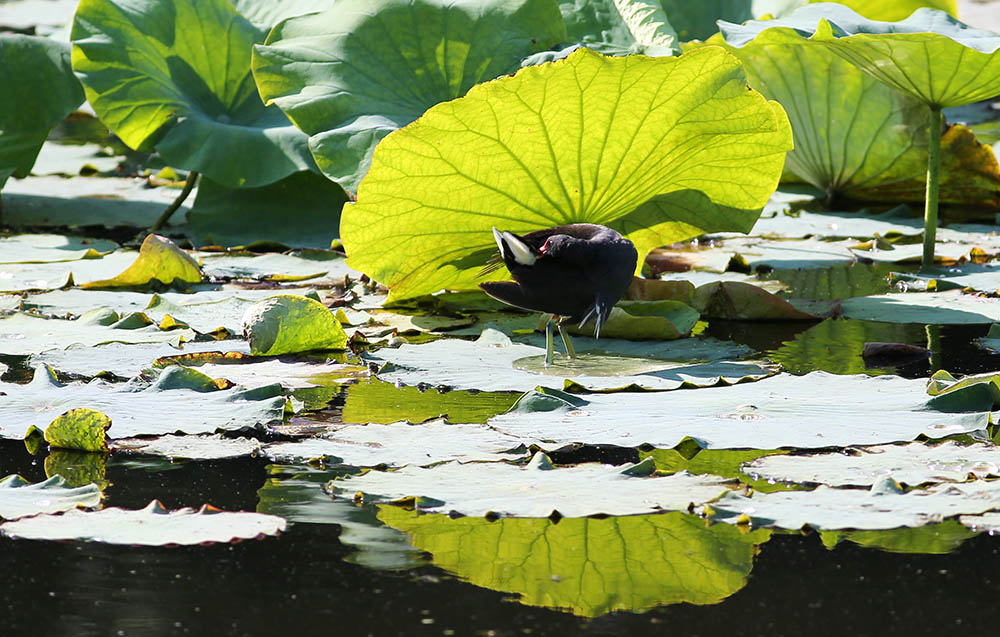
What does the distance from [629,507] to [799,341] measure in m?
1.18

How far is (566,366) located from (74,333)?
1034 mm

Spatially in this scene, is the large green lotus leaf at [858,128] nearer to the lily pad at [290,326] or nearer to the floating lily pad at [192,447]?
the lily pad at [290,326]

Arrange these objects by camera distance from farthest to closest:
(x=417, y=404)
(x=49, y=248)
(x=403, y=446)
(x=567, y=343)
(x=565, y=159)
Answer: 1. (x=49, y=248)
2. (x=565, y=159)
3. (x=567, y=343)
4. (x=417, y=404)
5. (x=403, y=446)

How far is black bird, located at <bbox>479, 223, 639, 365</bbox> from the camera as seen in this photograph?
7.16 feet

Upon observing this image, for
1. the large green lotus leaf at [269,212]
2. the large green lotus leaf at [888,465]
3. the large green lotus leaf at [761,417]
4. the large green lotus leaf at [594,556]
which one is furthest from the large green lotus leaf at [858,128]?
the large green lotus leaf at [594,556]

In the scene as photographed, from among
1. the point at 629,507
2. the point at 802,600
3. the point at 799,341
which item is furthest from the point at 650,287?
the point at 802,600

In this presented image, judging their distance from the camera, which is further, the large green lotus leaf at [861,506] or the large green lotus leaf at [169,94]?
the large green lotus leaf at [169,94]

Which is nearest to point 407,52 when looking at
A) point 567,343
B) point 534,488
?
point 567,343

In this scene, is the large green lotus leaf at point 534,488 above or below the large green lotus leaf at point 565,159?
below

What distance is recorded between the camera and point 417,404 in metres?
2.02

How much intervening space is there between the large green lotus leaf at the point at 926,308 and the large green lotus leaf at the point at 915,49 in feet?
1.65

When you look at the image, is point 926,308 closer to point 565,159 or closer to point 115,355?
point 565,159

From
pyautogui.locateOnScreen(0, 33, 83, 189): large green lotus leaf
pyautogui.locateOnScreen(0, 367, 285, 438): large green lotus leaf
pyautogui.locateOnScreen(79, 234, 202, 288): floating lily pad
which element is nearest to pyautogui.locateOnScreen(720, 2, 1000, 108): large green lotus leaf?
pyautogui.locateOnScreen(79, 234, 202, 288): floating lily pad

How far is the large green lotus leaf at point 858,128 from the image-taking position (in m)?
3.70
